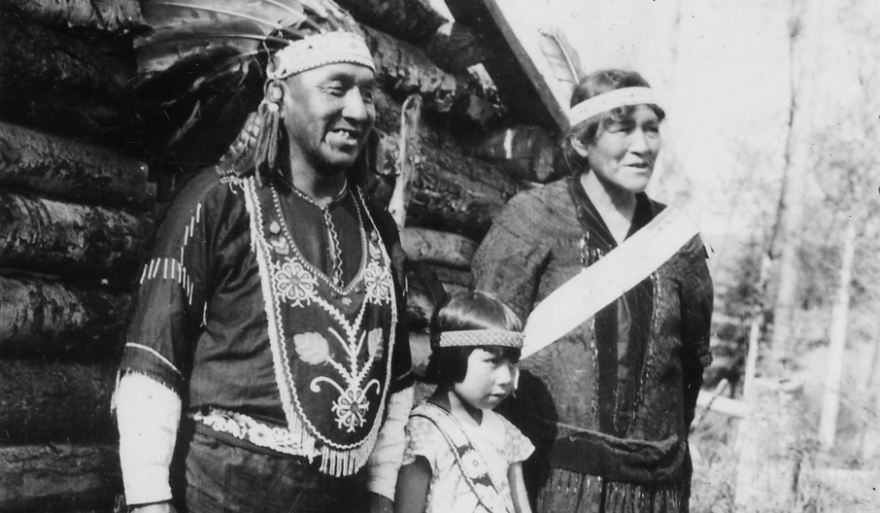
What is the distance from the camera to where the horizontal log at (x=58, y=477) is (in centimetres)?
254

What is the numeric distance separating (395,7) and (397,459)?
219 cm

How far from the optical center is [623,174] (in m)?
3.38

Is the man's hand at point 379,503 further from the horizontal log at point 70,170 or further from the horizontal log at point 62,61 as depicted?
the horizontal log at point 62,61

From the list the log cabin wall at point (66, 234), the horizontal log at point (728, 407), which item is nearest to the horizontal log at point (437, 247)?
the log cabin wall at point (66, 234)

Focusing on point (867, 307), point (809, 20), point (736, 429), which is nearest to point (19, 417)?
point (736, 429)

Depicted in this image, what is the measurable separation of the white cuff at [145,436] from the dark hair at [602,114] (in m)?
1.91

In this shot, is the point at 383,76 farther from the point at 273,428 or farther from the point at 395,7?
the point at 273,428

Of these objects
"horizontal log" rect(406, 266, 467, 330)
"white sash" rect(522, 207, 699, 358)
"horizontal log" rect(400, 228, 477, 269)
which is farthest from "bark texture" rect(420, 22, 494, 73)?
"white sash" rect(522, 207, 699, 358)

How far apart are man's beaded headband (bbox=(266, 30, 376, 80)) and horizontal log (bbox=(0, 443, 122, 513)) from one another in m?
1.30

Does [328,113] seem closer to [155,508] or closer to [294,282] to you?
[294,282]

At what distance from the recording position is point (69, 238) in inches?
109

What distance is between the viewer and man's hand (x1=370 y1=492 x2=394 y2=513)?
110 inches

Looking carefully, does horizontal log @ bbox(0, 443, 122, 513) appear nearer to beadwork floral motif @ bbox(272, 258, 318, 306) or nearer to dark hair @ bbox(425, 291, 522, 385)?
beadwork floral motif @ bbox(272, 258, 318, 306)

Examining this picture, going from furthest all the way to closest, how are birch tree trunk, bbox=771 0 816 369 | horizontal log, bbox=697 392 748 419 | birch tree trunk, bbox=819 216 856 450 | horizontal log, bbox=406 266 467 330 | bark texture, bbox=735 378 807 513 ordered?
birch tree trunk, bbox=771 0 816 369
birch tree trunk, bbox=819 216 856 450
horizontal log, bbox=697 392 748 419
bark texture, bbox=735 378 807 513
horizontal log, bbox=406 266 467 330
